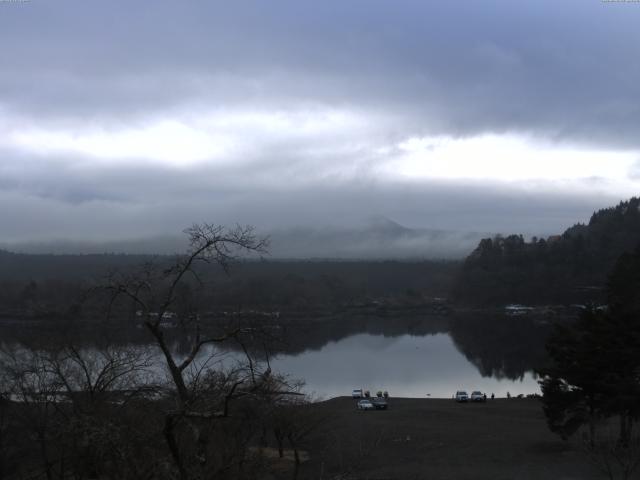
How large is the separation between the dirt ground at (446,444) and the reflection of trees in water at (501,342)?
1598 centimetres

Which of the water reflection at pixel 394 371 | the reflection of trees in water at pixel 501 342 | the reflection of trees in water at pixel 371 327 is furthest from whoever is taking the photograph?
the reflection of trees in water at pixel 371 327

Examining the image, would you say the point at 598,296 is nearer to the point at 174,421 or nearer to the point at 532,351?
the point at 532,351

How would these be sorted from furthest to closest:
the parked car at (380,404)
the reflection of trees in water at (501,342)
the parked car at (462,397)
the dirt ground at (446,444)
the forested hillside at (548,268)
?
the forested hillside at (548,268) → the reflection of trees in water at (501,342) → the parked car at (462,397) → the parked car at (380,404) → the dirt ground at (446,444)

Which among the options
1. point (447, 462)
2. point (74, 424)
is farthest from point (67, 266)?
point (74, 424)

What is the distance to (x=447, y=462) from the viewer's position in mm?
17188

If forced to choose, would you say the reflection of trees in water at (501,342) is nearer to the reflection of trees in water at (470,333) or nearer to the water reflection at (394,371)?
the reflection of trees in water at (470,333)

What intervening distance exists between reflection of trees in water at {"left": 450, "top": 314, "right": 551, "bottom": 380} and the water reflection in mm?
1081

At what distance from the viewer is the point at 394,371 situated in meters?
42.7

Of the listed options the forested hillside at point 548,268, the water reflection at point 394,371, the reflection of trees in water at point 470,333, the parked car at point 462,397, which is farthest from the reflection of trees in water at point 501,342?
the forested hillside at point 548,268

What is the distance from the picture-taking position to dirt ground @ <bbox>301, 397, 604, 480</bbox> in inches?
606

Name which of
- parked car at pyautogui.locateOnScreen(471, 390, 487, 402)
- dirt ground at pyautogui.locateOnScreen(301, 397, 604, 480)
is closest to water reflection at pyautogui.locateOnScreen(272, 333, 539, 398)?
parked car at pyautogui.locateOnScreen(471, 390, 487, 402)

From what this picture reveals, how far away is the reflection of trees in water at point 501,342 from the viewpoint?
44281 millimetres

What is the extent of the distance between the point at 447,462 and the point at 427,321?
65.7 m

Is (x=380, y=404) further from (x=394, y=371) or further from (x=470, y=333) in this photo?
(x=470, y=333)
